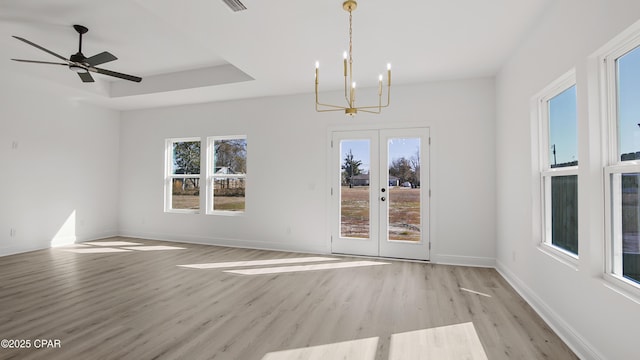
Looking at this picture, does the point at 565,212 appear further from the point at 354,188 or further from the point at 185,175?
the point at 185,175

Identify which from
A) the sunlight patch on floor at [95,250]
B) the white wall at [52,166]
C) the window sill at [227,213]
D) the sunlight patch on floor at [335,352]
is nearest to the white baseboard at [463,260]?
the sunlight patch on floor at [335,352]

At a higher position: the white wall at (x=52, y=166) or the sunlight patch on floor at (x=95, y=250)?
the white wall at (x=52, y=166)

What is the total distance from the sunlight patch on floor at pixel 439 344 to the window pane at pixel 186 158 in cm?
526

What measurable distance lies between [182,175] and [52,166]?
2168mm

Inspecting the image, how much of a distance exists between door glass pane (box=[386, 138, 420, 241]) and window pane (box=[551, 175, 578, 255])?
196cm

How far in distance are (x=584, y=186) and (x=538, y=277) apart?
119cm

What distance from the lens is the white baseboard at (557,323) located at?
206cm

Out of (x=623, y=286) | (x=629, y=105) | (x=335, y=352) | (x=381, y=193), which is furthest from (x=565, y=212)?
(x=381, y=193)

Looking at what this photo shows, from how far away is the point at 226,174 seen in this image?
5949mm

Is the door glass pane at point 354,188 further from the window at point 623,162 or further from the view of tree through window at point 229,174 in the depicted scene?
the window at point 623,162

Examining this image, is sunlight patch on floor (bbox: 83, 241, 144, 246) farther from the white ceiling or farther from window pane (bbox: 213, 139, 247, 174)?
the white ceiling

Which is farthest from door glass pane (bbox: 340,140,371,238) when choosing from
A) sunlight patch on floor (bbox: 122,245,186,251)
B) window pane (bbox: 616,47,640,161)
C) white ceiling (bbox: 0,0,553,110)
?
A: window pane (bbox: 616,47,640,161)

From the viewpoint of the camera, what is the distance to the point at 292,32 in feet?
10.4

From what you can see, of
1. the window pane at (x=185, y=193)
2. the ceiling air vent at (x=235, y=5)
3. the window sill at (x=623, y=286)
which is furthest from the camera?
the window pane at (x=185, y=193)
